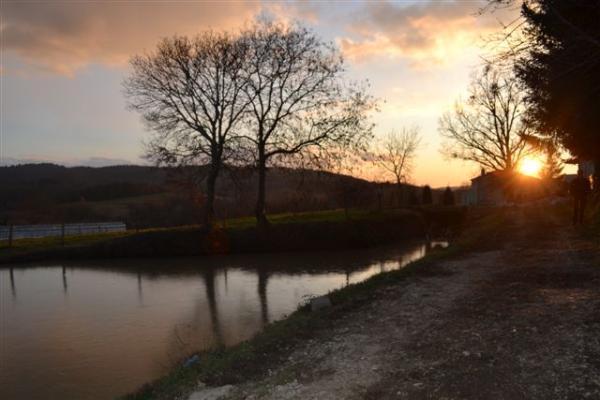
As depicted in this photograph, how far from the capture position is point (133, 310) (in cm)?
1542

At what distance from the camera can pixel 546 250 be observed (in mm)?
13312

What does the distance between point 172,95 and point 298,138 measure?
8.18 m

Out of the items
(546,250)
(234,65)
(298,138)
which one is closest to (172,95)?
(234,65)

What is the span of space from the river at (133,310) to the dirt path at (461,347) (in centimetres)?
399

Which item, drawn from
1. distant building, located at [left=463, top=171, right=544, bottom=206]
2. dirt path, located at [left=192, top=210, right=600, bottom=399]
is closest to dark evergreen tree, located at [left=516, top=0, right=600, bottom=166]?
dirt path, located at [left=192, top=210, right=600, bottom=399]

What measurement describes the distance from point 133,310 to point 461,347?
1183 centimetres

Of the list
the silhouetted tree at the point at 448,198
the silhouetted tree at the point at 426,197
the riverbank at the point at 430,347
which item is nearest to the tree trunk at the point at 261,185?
the riverbank at the point at 430,347

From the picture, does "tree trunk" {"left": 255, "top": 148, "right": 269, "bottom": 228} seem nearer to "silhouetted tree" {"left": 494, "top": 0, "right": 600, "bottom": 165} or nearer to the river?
the river

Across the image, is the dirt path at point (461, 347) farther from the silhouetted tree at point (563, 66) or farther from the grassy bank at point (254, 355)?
the silhouetted tree at point (563, 66)

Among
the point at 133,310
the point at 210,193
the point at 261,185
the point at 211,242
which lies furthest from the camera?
the point at 210,193

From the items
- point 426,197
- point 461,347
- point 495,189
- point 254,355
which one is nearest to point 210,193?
point 254,355

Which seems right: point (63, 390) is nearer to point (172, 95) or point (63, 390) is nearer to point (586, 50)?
point (586, 50)

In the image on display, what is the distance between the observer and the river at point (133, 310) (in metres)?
9.69

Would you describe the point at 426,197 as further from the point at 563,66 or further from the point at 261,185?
the point at 563,66
